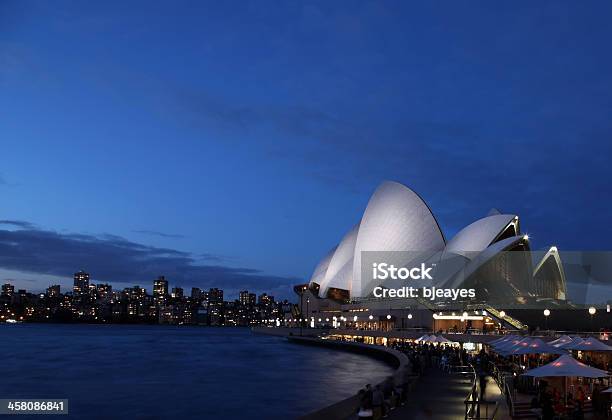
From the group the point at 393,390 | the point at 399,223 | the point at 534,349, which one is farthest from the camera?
the point at 399,223

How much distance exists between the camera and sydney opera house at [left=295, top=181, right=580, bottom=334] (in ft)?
158

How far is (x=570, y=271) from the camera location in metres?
64.4

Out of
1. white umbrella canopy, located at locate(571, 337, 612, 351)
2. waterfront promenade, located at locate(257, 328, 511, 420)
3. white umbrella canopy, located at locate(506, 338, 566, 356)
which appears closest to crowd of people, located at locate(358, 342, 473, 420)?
waterfront promenade, located at locate(257, 328, 511, 420)

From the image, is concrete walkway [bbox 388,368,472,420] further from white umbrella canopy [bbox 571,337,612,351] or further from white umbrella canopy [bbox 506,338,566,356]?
white umbrella canopy [bbox 571,337,612,351]

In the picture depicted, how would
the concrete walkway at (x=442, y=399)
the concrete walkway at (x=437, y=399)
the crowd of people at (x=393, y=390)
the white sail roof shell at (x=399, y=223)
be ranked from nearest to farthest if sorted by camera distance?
1. the crowd of people at (x=393, y=390)
2. the concrete walkway at (x=442, y=399)
3. the concrete walkway at (x=437, y=399)
4. the white sail roof shell at (x=399, y=223)

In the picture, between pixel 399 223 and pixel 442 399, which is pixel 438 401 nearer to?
pixel 442 399

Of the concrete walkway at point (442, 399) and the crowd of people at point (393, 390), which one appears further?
the concrete walkway at point (442, 399)

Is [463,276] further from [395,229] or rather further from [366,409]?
[366,409]

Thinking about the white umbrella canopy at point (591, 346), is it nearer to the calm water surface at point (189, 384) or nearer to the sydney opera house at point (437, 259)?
the calm water surface at point (189, 384)

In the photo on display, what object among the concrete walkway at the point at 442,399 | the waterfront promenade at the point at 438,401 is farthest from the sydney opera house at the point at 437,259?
the concrete walkway at the point at 442,399

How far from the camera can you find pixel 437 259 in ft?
185

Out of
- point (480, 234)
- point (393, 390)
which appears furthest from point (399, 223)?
point (393, 390)

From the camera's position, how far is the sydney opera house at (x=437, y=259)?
4816cm

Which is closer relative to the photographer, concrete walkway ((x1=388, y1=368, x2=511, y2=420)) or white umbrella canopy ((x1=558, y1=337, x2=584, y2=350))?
concrete walkway ((x1=388, y1=368, x2=511, y2=420))
